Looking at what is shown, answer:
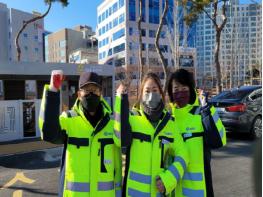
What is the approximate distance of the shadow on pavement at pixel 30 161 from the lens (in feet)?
23.3

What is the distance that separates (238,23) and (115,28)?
5061cm

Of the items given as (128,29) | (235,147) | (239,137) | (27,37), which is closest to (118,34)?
(128,29)

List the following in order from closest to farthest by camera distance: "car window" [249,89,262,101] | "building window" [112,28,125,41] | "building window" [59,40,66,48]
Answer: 1. "car window" [249,89,262,101]
2. "building window" [112,28,125,41]
3. "building window" [59,40,66,48]

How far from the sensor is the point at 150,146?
2.50 meters

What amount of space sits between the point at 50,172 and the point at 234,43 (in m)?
23.8

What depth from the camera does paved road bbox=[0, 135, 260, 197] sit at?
205 inches

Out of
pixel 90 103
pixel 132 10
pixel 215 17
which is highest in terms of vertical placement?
pixel 132 10

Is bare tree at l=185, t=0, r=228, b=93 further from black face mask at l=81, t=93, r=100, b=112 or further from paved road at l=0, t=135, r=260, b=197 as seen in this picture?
black face mask at l=81, t=93, r=100, b=112

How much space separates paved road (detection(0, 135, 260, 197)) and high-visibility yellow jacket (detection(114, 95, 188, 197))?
216cm

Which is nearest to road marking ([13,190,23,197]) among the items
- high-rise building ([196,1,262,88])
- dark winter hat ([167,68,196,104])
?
dark winter hat ([167,68,196,104])

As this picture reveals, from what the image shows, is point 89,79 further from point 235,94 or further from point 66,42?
point 66,42

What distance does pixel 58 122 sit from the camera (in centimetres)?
244

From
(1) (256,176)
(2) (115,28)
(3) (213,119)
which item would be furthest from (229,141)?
(2) (115,28)

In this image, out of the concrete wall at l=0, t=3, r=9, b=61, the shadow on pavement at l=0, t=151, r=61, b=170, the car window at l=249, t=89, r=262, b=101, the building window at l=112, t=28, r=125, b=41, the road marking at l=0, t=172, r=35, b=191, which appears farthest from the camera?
the concrete wall at l=0, t=3, r=9, b=61
